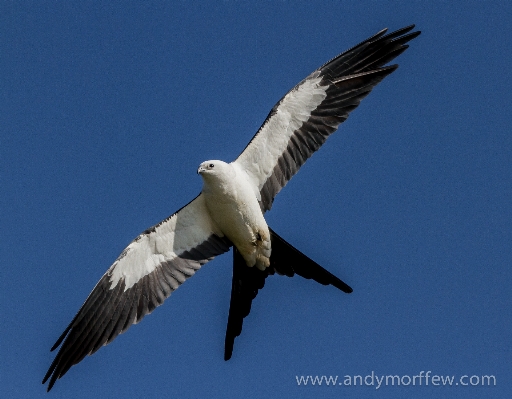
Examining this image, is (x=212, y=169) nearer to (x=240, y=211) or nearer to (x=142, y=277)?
(x=240, y=211)

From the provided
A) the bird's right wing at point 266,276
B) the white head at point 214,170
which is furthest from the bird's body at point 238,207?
the bird's right wing at point 266,276

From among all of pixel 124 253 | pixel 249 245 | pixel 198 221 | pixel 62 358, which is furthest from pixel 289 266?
pixel 62 358

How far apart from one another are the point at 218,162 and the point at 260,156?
2.83 feet

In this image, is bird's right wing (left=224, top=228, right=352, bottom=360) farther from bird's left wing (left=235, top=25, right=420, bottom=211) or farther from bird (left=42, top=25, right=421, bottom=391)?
bird's left wing (left=235, top=25, right=420, bottom=211)

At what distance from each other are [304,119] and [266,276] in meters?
2.58

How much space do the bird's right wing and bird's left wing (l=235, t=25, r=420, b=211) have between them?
2.63ft

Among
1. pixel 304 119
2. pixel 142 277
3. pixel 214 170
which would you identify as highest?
pixel 304 119

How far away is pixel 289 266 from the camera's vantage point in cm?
1299

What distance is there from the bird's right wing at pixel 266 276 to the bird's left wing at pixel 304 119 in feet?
2.63

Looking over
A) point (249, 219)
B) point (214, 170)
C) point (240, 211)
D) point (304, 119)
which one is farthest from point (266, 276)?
point (304, 119)

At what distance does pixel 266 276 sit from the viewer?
518 inches

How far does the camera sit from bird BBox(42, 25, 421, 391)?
12914 mm

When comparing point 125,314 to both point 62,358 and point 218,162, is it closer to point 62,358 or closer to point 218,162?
point 62,358

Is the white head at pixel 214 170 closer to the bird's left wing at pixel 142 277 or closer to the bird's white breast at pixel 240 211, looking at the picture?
the bird's white breast at pixel 240 211
